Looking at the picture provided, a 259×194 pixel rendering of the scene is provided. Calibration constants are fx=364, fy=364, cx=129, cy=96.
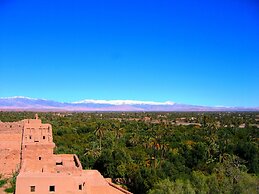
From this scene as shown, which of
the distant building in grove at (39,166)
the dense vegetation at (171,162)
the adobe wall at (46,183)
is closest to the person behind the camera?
the adobe wall at (46,183)

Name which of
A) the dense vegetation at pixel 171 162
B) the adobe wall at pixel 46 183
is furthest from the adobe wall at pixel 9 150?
the dense vegetation at pixel 171 162

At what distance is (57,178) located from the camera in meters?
19.0

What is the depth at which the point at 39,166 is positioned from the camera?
23.7 meters

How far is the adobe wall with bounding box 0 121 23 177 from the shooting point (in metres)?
24.9

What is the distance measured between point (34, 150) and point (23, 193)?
17.9 feet

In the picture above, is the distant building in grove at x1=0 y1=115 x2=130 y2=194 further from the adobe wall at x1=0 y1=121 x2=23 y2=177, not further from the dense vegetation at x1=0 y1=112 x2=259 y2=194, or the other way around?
the dense vegetation at x1=0 y1=112 x2=259 y2=194

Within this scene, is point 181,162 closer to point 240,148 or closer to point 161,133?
point 240,148

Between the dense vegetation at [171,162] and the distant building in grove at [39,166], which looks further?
the dense vegetation at [171,162]

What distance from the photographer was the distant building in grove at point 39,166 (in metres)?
18.8

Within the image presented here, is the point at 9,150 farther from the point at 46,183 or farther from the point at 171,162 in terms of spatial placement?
the point at 171,162

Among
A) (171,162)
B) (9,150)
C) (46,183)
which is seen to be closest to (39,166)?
(9,150)

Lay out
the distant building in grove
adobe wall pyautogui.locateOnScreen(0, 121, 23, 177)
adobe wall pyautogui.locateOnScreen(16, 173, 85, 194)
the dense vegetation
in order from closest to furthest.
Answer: adobe wall pyautogui.locateOnScreen(16, 173, 85, 194), the distant building in grove, the dense vegetation, adobe wall pyautogui.locateOnScreen(0, 121, 23, 177)

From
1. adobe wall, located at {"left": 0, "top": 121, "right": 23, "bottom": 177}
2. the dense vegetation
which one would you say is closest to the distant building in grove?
adobe wall, located at {"left": 0, "top": 121, "right": 23, "bottom": 177}

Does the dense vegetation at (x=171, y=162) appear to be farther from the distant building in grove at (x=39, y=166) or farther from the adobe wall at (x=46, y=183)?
the adobe wall at (x=46, y=183)
